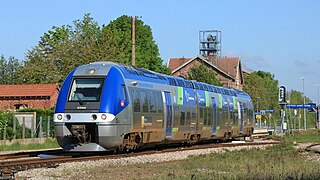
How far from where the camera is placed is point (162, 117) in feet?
92.2

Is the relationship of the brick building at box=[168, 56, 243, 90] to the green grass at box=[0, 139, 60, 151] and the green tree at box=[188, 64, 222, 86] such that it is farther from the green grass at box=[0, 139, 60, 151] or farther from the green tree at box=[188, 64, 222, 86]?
the green grass at box=[0, 139, 60, 151]

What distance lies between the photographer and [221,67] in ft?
439

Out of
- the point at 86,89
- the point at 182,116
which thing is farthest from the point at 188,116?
the point at 86,89

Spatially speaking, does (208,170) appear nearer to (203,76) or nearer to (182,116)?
(182,116)

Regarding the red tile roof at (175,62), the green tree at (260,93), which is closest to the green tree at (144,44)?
the green tree at (260,93)

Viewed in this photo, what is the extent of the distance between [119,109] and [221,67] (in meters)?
111

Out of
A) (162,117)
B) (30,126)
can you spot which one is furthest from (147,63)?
(162,117)

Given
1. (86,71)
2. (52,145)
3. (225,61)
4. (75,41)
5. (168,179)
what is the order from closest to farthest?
(168,179) → (86,71) → (52,145) → (75,41) → (225,61)

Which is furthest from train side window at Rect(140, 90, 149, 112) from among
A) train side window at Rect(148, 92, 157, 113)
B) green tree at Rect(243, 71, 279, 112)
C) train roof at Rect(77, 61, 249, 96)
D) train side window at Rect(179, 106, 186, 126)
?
green tree at Rect(243, 71, 279, 112)

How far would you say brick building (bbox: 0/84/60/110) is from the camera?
204 ft

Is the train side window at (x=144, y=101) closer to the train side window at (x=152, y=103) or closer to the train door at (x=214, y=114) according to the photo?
the train side window at (x=152, y=103)

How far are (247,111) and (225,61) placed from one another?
88781 mm

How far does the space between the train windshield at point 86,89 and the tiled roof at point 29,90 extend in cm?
3836

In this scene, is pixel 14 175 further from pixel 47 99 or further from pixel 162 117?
pixel 47 99
